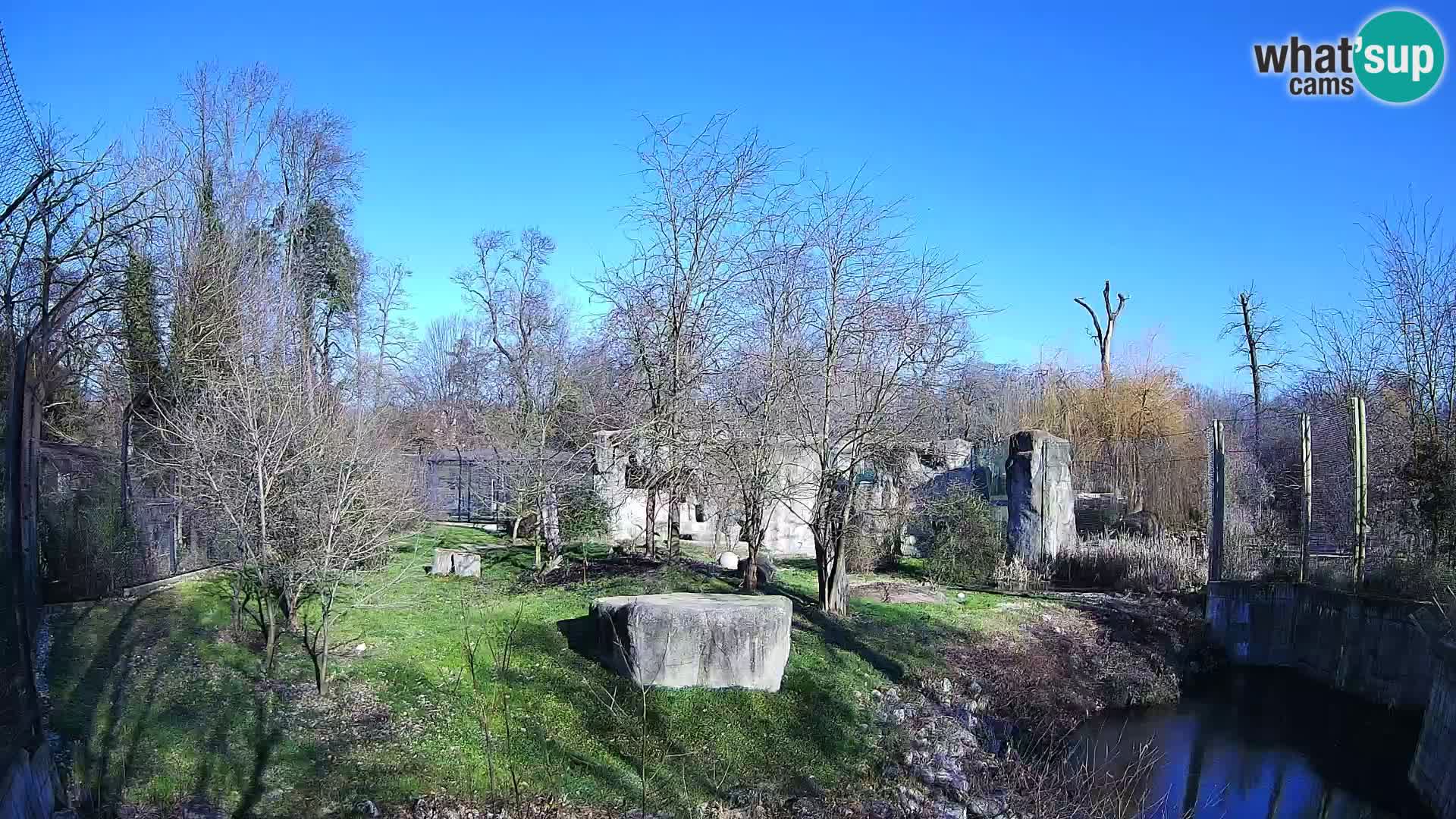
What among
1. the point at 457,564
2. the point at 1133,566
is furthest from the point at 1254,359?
the point at 457,564

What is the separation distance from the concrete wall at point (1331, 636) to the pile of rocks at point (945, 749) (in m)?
4.94

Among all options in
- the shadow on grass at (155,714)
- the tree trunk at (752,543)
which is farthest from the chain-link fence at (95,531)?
the tree trunk at (752,543)

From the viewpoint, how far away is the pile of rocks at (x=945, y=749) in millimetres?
8328

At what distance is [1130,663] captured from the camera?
43.2 ft

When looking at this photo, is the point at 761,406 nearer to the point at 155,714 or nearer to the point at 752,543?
the point at 752,543

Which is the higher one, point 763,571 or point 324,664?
point 763,571

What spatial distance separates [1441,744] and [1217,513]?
6.28 metres

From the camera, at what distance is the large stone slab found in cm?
945

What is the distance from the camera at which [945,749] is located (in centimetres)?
948

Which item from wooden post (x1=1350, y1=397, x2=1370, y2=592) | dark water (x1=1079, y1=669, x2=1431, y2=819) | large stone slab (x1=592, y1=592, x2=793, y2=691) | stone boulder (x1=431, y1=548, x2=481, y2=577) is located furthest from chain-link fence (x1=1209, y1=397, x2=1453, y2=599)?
stone boulder (x1=431, y1=548, x2=481, y2=577)

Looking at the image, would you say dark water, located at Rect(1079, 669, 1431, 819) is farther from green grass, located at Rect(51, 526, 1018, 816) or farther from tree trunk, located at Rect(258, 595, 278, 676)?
tree trunk, located at Rect(258, 595, 278, 676)

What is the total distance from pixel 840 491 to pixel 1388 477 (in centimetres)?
830

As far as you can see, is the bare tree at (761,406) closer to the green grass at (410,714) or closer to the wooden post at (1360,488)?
the green grass at (410,714)

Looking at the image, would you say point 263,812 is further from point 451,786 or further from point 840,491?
point 840,491
